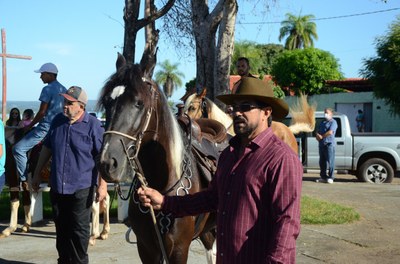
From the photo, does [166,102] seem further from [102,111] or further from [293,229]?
[293,229]

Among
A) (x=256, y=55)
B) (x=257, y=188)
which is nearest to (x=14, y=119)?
(x=257, y=188)

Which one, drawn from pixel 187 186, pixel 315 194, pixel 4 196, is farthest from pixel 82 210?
pixel 315 194

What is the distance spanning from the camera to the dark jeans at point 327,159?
15.0 meters

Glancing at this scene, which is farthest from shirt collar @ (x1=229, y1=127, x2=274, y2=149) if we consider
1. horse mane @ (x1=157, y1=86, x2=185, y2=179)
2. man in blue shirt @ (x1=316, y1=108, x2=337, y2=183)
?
man in blue shirt @ (x1=316, y1=108, x2=337, y2=183)

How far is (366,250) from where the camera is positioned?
739 centimetres

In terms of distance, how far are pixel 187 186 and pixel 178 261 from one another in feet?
2.12

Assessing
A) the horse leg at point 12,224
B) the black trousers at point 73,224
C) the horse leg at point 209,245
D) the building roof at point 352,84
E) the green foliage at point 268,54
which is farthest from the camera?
the green foliage at point 268,54

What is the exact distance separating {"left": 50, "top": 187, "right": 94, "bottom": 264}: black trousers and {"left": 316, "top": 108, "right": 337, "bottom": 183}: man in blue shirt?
1065cm

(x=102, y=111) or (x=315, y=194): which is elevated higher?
(x=102, y=111)

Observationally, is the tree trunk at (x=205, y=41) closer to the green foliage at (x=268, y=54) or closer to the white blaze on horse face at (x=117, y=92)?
the white blaze on horse face at (x=117, y=92)

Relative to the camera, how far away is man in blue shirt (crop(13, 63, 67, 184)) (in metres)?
7.64

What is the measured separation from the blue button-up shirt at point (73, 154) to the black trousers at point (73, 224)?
0.10 m

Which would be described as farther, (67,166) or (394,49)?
(394,49)

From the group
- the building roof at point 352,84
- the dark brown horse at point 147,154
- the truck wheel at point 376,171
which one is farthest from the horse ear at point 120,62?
the building roof at point 352,84
